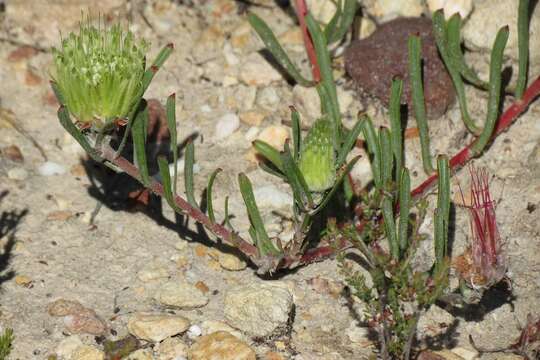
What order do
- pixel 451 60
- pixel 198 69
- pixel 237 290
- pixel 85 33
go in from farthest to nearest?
pixel 198 69 < pixel 451 60 < pixel 237 290 < pixel 85 33

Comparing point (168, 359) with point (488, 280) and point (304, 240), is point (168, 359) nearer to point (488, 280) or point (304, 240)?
point (304, 240)

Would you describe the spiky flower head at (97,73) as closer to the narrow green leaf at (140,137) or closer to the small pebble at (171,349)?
Result: the narrow green leaf at (140,137)

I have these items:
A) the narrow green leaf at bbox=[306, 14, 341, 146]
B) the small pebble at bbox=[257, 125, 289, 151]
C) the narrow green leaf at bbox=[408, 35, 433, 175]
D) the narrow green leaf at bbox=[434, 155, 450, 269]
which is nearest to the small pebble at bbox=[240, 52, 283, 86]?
the small pebble at bbox=[257, 125, 289, 151]

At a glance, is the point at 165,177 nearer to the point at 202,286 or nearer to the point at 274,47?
the point at 202,286

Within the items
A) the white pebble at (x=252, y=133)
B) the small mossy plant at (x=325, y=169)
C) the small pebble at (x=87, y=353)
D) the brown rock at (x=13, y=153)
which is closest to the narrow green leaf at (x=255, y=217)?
the small mossy plant at (x=325, y=169)

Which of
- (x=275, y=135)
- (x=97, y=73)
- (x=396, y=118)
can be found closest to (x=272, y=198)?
(x=275, y=135)

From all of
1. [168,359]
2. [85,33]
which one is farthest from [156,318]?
[85,33]
